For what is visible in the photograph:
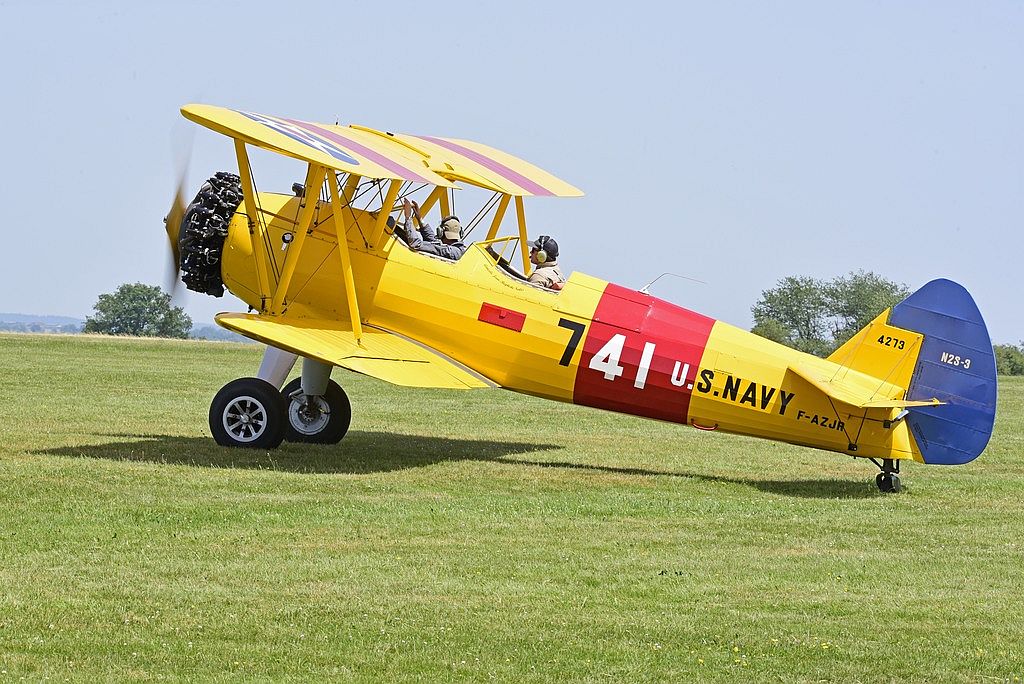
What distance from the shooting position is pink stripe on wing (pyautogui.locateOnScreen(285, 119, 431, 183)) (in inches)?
470

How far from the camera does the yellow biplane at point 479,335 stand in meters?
11.2

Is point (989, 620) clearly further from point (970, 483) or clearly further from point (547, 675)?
point (970, 483)

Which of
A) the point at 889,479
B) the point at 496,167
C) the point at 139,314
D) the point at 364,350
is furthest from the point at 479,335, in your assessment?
the point at 139,314

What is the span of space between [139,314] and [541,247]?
54704mm

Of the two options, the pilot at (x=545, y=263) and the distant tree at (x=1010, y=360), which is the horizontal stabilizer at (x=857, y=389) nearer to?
the pilot at (x=545, y=263)

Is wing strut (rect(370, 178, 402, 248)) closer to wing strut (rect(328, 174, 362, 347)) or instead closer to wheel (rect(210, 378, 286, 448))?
wing strut (rect(328, 174, 362, 347))

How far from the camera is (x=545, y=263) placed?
43.1 feet

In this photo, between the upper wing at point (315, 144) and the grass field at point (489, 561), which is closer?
the grass field at point (489, 561)

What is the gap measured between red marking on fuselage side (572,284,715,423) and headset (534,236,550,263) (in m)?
1.03

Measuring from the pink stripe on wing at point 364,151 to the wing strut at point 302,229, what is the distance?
1.19 feet

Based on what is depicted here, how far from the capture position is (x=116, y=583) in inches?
285

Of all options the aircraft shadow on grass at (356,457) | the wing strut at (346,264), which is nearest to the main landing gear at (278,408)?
the aircraft shadow on grass at (356,457)

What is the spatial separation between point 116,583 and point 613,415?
11932 millimetres

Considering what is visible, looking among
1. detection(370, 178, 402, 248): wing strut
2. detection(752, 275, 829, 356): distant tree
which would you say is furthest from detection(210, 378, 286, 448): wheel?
detection(752, 275, 829, 356): distant tree
